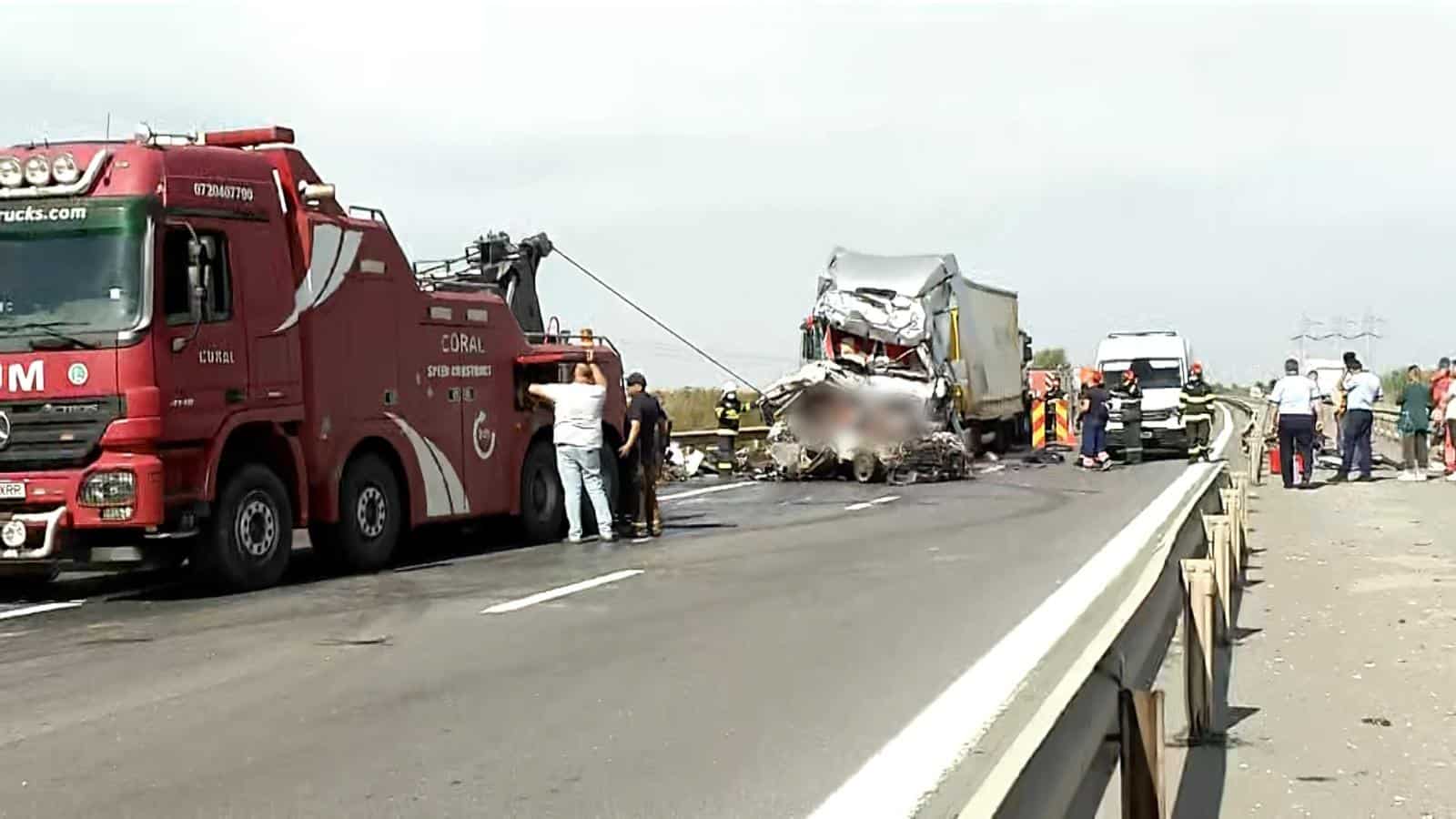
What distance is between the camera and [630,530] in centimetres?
1777

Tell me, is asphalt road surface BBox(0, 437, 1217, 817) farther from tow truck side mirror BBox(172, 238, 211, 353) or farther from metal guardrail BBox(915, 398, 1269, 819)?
tow truck side mirror BBox(172, 238, 211, 353)

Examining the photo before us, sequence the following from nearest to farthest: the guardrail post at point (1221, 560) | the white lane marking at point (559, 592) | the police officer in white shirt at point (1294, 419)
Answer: the guardrail post at point (1221, 560)
the white lane marking at point (559, 592)
the police officer in white shirt at point (1294, 419)

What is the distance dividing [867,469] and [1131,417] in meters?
7.30

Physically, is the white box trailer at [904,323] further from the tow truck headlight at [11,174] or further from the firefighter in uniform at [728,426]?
the tow truck headlight at [11,174]

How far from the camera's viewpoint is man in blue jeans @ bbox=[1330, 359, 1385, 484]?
23.7 metres

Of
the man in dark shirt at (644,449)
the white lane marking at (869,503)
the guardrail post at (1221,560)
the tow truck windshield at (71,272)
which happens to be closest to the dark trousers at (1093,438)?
the white lane marking at (869,503)

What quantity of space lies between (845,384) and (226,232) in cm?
1522

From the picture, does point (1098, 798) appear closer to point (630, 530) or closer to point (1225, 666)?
point (1225, 666)

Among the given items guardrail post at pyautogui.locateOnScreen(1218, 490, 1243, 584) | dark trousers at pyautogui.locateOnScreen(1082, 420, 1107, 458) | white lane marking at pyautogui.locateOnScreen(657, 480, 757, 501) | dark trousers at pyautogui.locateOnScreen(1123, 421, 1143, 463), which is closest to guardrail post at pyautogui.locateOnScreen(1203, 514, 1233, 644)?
guardrail post at pyautogui.locateOnScreen(1218, 490, 1243, 584)

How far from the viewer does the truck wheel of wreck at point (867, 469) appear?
2681 centimetres

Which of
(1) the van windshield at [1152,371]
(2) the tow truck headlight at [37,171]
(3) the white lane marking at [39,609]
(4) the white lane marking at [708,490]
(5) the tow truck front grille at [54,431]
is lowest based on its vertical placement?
(4) the white lane marking at [708,490]

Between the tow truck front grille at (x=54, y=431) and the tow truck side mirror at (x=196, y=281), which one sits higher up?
the tow truck side mirror at (x=196, y=281)

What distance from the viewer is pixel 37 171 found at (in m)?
12.1

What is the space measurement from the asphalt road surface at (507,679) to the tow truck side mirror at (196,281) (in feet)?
6.30
